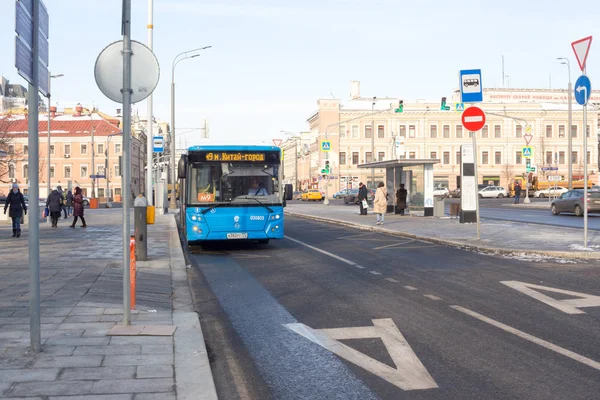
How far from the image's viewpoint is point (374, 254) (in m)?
15.7

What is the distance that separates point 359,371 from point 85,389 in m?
2.19

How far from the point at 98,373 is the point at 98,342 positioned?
1.17 metres

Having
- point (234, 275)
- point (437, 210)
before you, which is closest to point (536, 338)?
point (234, 275)

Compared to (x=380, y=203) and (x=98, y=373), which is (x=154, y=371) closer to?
(x=98, y=373)

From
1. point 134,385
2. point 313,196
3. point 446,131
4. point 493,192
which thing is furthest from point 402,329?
point 446,131

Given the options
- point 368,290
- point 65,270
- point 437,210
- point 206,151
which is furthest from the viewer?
point 437,210

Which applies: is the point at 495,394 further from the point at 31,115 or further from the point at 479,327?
the point at 31,115

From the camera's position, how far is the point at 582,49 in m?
14.6

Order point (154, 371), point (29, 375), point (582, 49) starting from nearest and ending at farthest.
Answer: point (29, 375)
point (154, 371)
point (582, 49)

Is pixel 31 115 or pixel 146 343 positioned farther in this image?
pixel 146 343

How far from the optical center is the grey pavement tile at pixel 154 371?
5277 millimetres

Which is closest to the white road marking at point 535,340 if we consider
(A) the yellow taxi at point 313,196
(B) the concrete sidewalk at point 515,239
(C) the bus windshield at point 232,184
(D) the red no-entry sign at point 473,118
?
(B) the concrete sidewalk at point 515,239

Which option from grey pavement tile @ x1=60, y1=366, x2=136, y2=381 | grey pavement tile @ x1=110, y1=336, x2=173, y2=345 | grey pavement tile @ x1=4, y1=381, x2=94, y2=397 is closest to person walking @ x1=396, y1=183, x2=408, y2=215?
grey pavement tile @ x1=110, y1=336, x2=173, y2=345

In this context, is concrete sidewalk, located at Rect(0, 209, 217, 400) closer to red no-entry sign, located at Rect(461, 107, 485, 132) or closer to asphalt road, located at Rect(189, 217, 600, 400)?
asphalt road, located at Rect(189, 217, 600, 400)
